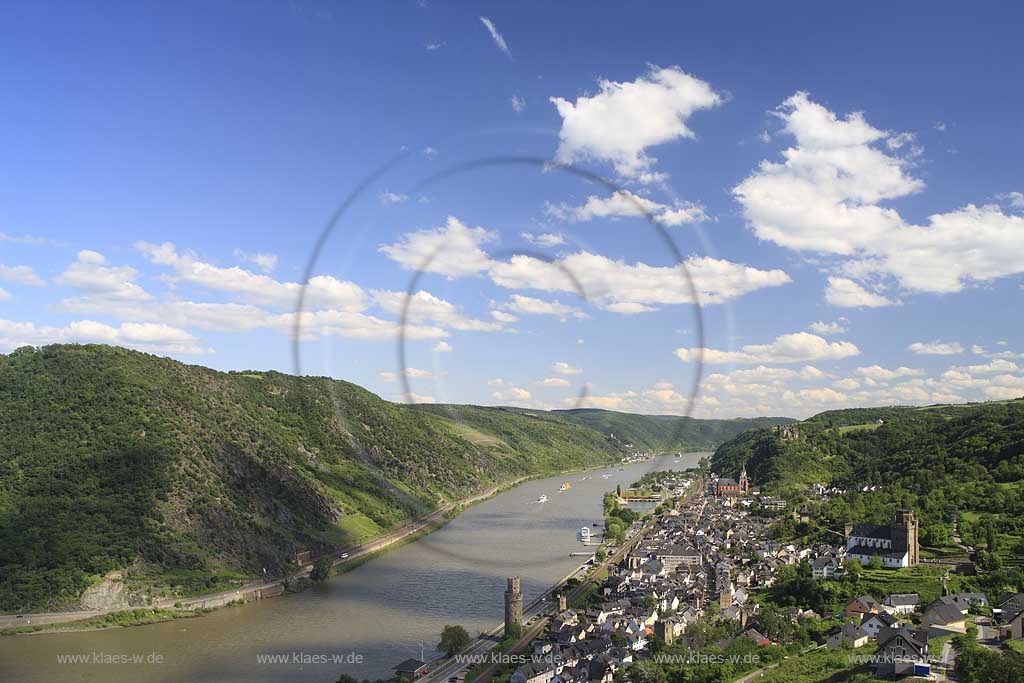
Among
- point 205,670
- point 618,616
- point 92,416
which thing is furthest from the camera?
point 92,416

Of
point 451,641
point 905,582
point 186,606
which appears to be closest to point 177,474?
point 186,606

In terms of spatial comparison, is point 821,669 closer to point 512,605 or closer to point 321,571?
point 512,605

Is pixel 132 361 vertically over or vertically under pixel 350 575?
over

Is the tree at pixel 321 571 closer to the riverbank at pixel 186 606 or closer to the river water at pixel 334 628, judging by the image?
the riverbank at pixel 186 606

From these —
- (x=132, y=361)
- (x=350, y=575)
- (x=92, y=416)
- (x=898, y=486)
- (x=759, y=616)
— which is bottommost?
(x=350, y=575)

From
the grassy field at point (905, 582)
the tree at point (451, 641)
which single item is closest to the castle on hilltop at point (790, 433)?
the grassy field at point (905, 582)

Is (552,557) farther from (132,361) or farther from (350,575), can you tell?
(132,361)

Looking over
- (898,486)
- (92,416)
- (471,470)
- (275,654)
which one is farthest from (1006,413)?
(92,416)
